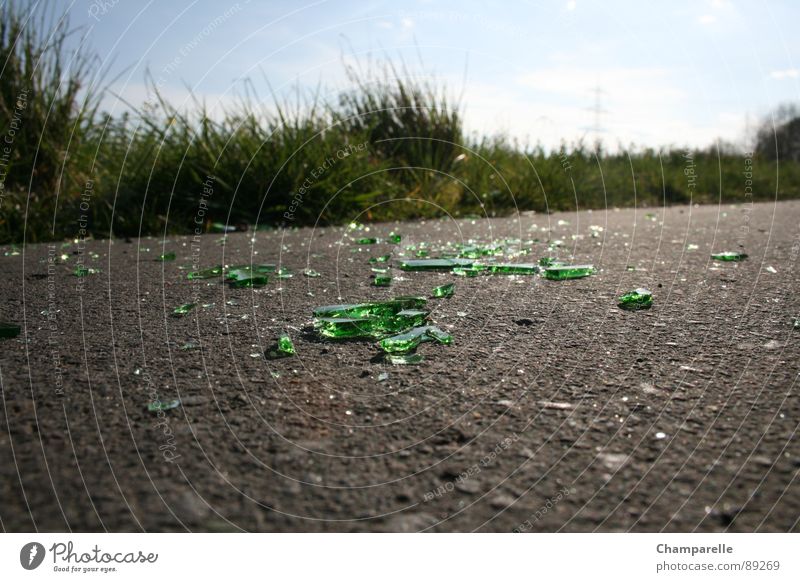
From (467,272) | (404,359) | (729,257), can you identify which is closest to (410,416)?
(404,359)

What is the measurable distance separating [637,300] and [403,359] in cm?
88

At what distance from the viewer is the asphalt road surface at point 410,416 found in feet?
2.61

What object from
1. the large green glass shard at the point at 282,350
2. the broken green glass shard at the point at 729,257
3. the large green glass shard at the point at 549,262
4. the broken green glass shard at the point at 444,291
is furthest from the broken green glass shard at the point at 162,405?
the broken green glass shard at the point at 729,257

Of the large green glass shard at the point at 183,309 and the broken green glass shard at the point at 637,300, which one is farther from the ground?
the large green glass shard at the point at 183,309

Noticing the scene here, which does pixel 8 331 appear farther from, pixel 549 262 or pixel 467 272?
pixel 549 262

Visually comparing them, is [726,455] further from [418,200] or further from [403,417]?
[418,200]

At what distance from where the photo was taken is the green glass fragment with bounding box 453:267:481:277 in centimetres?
239

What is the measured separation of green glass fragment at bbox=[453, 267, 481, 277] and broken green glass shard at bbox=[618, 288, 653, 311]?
0.63m

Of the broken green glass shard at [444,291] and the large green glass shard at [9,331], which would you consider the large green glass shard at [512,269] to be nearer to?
the broken green glass shard at [444,291]

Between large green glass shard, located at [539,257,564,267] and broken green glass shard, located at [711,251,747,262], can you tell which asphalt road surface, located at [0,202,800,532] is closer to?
large green glass shard, located at [539,257,564,267]

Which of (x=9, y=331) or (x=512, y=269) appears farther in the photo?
(x=512, y=269)

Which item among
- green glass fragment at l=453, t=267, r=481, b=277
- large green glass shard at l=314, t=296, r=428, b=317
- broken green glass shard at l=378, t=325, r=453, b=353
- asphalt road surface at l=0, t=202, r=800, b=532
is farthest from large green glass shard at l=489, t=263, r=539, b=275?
broken green glass shard at l=378, t=325, r=453, b=353

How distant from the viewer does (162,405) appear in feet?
3.58
